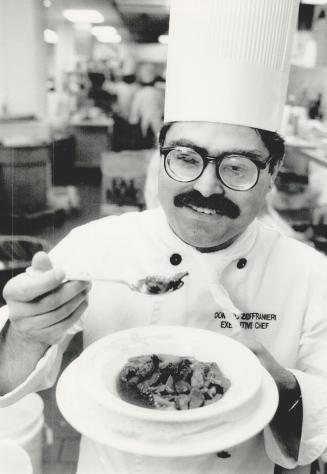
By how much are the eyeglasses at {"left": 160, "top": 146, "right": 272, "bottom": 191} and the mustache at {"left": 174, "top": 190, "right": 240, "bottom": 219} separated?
0.11 ft

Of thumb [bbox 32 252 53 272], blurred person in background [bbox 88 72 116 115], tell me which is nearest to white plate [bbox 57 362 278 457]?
thumb [bbox 32 252 53 272]

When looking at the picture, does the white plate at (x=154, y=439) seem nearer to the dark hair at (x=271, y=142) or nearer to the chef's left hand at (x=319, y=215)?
the dark hair at (x=271, y=142)

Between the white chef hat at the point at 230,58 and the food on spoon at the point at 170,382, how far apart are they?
0.56 m

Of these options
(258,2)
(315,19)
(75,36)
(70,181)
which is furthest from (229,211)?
(75,36)

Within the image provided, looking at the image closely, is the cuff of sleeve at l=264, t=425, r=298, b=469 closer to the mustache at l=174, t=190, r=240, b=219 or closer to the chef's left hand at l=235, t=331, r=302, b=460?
the chef's left hand at l=235, t=331, r=302, b=460

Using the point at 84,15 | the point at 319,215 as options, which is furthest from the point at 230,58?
the point at 84,15

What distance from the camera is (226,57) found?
1.15 m

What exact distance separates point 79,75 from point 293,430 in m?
8.82

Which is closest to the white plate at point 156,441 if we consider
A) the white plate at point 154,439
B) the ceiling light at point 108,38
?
the white plate at point 154,439

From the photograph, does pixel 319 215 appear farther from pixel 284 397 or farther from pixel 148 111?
pixel 284 397

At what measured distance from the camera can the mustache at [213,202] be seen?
108cm

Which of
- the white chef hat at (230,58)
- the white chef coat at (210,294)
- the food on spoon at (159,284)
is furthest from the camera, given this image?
the white chef coat at (210,294)

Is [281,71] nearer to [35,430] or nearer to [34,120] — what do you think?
[35,430]

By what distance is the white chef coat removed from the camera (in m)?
1.30
